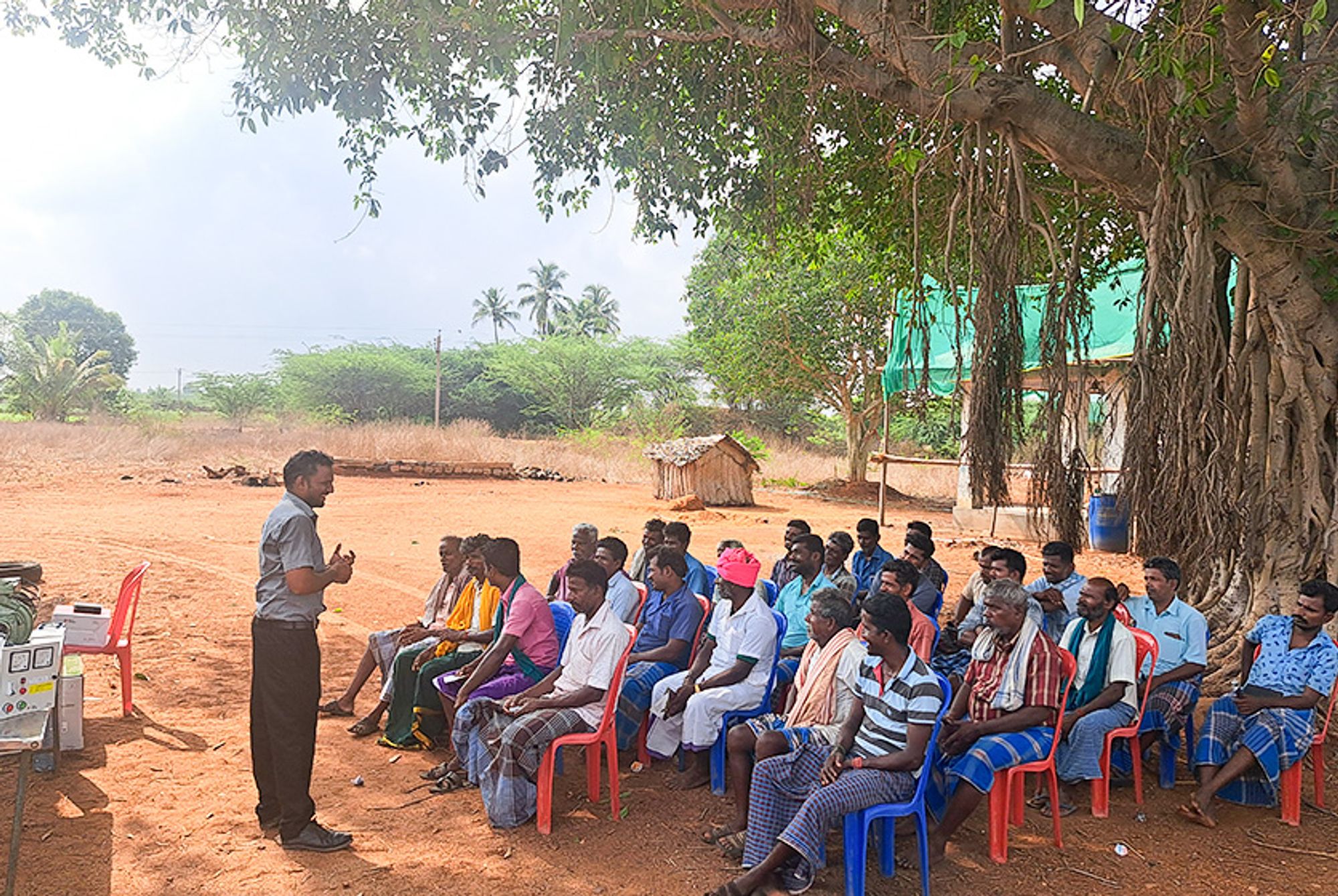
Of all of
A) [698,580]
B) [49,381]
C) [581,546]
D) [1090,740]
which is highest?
[49,381]

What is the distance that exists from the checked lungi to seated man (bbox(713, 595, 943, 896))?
103 cm

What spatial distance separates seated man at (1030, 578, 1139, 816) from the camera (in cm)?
478

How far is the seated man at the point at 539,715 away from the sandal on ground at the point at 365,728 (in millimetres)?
1125

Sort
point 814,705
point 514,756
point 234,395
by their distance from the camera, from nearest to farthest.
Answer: point 814,705 → point 514,756 → point 234,395

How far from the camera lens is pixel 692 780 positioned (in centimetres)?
516

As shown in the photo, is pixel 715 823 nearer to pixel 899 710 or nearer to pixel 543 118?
pixel 899 710

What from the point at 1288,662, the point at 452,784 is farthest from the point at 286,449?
the point at 1288,662

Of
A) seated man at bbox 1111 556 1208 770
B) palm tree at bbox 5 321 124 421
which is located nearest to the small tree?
palm tree at bbox 5 321 124 421

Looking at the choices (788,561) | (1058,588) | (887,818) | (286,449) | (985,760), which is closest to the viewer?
(887,818)

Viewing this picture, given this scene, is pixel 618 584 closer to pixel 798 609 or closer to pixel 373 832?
pixel 798 609

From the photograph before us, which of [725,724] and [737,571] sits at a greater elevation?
[737,571]

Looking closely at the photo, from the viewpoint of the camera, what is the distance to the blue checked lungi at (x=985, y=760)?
4207 millimetres

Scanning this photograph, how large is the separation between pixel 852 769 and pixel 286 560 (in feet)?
8.67

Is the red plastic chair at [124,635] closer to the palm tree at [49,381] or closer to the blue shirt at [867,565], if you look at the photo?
the blue shirt at [867,565]
